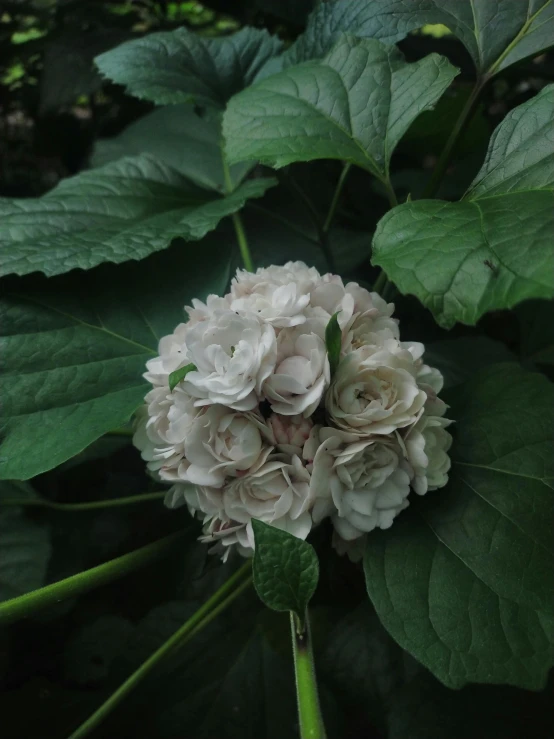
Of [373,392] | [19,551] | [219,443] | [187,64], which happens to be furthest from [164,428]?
[187,64]

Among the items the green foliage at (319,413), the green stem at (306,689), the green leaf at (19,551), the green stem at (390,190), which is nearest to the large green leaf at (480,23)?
the green foliage at (319,413)

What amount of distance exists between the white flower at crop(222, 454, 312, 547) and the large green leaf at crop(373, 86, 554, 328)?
159 mm

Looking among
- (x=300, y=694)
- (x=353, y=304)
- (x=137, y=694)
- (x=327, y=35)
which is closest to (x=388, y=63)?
(x=327, y=35)

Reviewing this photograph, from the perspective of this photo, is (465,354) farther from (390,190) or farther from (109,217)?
(109,217)

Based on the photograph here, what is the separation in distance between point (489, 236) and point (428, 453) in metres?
0.17

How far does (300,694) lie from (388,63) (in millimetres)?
567

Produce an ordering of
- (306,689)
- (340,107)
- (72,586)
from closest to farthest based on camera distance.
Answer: (306,689)
(72,586)
(340,107)

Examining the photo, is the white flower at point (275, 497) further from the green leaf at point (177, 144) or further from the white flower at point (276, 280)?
the green leaf at point (177, 144)

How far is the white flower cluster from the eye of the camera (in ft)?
1.54

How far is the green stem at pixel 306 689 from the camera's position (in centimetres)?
38

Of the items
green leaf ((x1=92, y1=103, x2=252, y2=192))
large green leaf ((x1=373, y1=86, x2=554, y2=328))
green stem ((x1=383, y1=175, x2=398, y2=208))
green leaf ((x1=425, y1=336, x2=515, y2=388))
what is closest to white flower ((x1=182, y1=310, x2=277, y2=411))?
large green leaf ((x1=373, y1=86, x2=554, y2=328))

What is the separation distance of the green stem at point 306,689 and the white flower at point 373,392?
0.15 metres

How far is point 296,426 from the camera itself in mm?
488

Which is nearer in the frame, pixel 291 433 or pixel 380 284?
pixel 291 433
